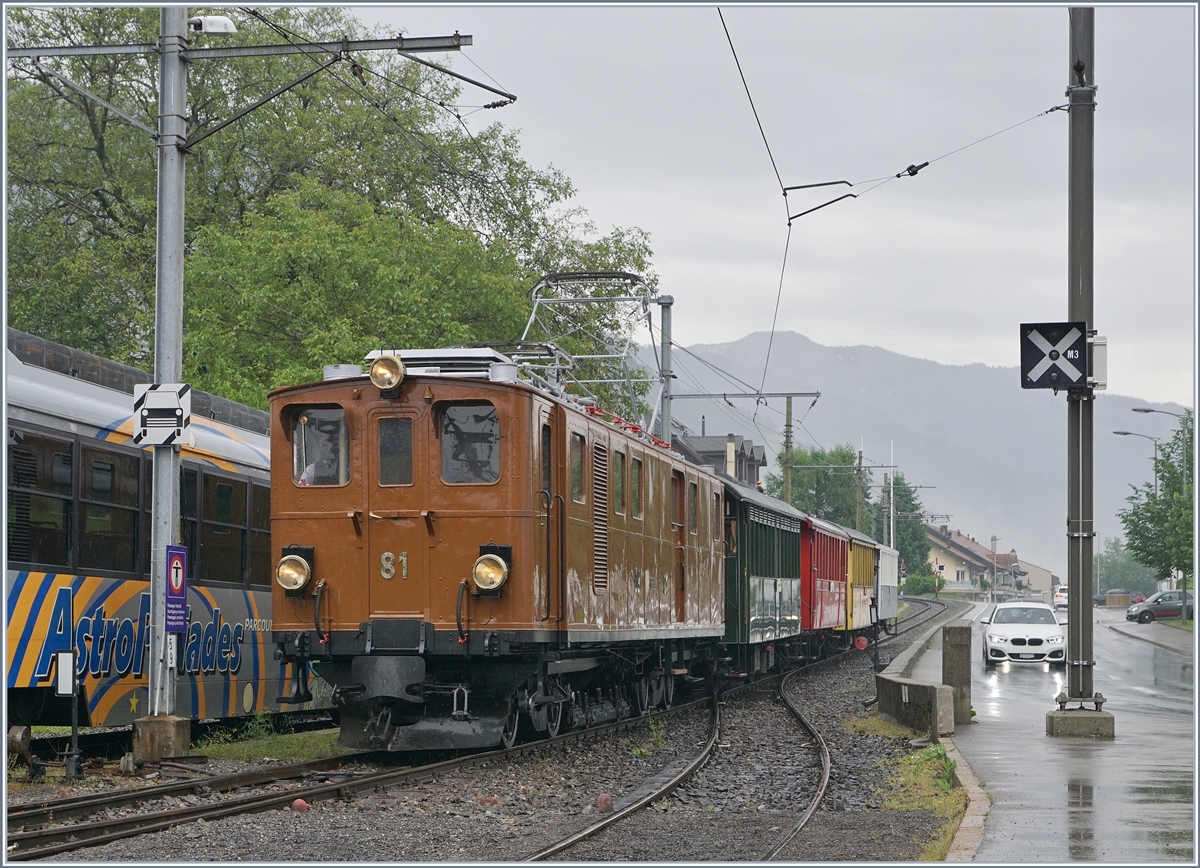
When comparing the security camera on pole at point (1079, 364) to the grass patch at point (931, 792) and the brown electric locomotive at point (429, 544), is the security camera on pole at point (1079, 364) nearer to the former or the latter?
the grass patch at point (931, 792)

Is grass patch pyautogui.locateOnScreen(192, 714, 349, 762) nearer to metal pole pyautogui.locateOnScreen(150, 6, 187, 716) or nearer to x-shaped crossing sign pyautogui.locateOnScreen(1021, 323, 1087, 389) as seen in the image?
metal pole pyautogui.locateOnScreen(150, 6, 187, 716)

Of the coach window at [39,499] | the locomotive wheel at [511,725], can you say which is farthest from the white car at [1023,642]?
the coach window at [39,499]

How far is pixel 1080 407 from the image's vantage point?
14695mm

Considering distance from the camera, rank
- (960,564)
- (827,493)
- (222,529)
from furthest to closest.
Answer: (960,564) < (827,493) < (222,529)

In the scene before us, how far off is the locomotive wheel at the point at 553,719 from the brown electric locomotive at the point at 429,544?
0.62 metres

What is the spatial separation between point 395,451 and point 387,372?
2.26 feet

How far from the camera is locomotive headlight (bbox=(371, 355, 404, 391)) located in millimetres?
12828

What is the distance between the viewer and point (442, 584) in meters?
12.6

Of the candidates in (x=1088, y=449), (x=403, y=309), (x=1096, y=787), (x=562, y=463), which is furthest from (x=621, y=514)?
(x=403, y=309)

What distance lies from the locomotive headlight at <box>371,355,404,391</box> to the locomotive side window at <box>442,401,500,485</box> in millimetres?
505

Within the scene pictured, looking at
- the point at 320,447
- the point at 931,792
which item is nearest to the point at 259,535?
the point at 320,447

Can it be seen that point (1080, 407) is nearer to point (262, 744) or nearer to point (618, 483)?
point (618, 483)

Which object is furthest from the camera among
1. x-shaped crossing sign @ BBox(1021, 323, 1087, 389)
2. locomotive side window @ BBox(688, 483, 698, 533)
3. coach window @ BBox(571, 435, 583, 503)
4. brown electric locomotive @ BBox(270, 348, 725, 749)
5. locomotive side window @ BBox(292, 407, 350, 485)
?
locomotive side window @ BBox(688, 483, 698, 533)

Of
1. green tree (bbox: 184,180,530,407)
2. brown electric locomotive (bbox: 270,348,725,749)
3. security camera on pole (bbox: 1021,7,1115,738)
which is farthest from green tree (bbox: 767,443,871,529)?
brown electric locomotive (bbox: 270,348,725,749)
